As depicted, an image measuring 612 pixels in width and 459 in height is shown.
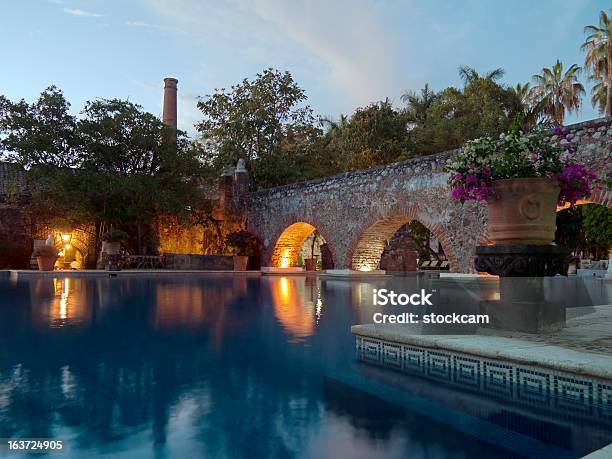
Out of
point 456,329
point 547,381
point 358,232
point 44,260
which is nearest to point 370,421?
point 547,381

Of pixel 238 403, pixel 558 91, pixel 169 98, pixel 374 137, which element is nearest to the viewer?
pixel 238 403

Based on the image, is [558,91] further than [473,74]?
No

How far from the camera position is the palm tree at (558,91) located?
26.6 metres

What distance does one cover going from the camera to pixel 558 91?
27094 mm

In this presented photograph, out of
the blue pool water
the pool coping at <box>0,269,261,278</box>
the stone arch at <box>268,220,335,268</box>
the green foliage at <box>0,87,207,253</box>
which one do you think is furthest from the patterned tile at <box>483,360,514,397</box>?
the green foliage at <box>0,87,207,253</box>

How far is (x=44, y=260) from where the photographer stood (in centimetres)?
1881

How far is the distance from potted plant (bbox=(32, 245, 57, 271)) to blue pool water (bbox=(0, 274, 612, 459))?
48.3 ft

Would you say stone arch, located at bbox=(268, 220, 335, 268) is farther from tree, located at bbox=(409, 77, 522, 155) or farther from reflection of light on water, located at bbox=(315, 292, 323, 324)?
reflection of light on water, located at bbox=(315, 292, 323, 324)

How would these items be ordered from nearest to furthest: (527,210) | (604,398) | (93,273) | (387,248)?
(604,398) → (527,210) → (93,273) → (387,248)

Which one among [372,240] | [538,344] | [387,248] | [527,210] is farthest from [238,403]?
[387,248]

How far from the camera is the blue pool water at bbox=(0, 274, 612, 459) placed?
7.79 feet

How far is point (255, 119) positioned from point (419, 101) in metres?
9.95

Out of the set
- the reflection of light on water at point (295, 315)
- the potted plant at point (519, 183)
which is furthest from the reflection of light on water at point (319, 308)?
the potted plant at point (519, 183)

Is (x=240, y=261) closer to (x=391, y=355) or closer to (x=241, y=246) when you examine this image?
(x=241, y=246)
